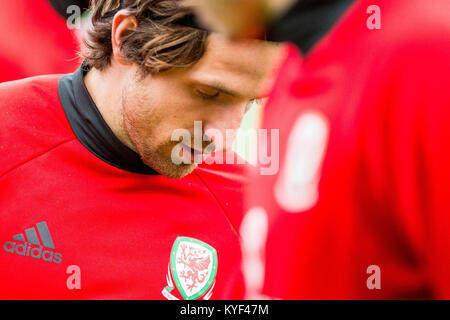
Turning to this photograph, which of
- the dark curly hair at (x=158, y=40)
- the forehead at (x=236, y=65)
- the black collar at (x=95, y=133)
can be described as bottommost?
the black collar at (x=95, y=133)

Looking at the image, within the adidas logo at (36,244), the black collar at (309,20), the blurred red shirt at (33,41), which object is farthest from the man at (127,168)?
the black collar at (309,20)

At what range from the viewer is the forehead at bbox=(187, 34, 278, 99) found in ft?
4.46

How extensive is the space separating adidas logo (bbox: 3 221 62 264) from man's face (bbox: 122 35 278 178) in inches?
12.1

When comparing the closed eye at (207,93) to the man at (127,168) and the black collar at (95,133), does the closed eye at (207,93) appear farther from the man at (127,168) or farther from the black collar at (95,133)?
the black collar at (95,133)

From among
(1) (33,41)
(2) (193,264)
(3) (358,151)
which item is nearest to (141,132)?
(2) (193,264)

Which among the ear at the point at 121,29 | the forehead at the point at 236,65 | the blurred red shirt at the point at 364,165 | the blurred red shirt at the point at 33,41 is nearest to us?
the blurred red shirt at the point at 364,165

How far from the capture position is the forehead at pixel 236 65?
1358mm

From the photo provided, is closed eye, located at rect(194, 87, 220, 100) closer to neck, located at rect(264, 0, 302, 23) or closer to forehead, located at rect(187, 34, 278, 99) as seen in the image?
forehead, located at rect(187, 34, 278, 99)

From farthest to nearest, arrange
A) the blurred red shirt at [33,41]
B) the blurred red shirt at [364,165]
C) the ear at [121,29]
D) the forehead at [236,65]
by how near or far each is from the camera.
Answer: the blurred red shirt at [33,41] < the ear at [121,29] < the forehead at [236,65] < the blurred red shirt at [364,165]

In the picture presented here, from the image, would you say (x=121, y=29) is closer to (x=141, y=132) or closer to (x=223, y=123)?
(x=141, y=132)

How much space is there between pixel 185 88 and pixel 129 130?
183 millimetres

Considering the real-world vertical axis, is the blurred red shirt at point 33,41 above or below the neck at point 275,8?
above

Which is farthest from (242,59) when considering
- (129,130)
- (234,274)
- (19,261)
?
(19,261)
